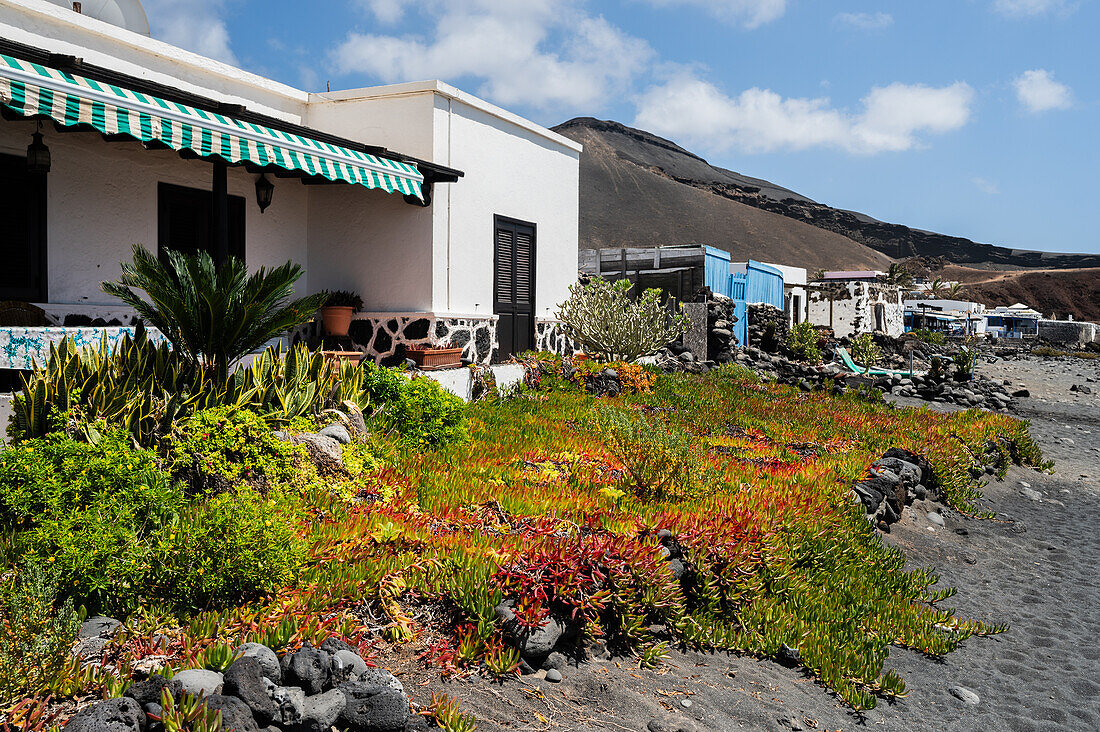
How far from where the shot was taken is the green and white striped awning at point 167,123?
6.02 meters

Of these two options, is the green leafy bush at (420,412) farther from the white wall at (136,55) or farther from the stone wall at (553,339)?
the stone wall at (553,339)

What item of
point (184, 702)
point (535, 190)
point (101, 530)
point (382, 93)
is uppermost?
point (382, 93)

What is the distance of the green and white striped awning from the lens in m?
6.02

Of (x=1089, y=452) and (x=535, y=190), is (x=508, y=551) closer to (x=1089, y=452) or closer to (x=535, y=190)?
(x=535, y=190)

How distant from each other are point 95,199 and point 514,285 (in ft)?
20.7

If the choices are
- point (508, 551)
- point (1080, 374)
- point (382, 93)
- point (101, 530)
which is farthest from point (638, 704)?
point (1080, 374)

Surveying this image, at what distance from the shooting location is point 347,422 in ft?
21.7

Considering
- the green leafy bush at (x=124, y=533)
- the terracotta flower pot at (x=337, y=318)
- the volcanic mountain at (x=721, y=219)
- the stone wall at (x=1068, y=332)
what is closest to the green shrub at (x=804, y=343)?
the terracotta flower pot at (x=337, y=318)

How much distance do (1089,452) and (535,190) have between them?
11.1 meters

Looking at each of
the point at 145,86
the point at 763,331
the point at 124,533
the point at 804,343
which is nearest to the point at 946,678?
the point at 124,533

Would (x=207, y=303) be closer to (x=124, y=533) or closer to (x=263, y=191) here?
(x=124, y=533)

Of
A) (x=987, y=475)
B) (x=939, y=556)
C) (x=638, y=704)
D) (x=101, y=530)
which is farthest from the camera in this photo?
(x=987, y=475)

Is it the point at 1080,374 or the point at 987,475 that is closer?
the point at 987,475

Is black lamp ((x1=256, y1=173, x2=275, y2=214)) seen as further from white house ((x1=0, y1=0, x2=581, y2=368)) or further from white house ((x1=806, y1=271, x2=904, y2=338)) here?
white house ((x1=806, y1=271, x2=904, y2=338))
